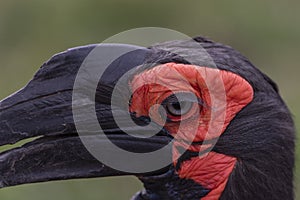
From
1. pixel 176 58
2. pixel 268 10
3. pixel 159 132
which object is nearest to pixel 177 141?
pixel 159 132

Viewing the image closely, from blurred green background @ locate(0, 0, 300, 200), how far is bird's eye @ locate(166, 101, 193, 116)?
3.33 metres

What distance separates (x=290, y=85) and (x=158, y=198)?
3293 mm

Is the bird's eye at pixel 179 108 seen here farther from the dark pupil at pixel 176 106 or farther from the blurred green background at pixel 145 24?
the blurred green background at pixel 145 24

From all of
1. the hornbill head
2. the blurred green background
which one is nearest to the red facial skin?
the hornbill head

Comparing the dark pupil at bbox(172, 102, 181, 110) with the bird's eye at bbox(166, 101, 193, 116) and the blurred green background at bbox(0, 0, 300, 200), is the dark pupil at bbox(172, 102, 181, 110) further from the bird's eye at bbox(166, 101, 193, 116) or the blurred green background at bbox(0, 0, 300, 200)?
the blurred green background at bbox(0, 0, 300, 200)

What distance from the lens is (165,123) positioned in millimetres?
3184

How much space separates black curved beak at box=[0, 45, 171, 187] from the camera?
3107 mm

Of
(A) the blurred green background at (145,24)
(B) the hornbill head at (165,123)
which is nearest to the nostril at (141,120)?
(B) the hornbill head at (165,123)

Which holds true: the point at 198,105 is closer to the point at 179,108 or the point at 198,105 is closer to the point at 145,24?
the point at 179,108

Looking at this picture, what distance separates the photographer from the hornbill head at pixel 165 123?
3127mm

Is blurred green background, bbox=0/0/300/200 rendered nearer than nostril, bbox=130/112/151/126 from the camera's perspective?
No

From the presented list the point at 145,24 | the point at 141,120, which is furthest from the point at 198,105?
the point at 145,24

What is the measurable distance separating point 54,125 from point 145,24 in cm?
397

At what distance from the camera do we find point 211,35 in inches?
273
